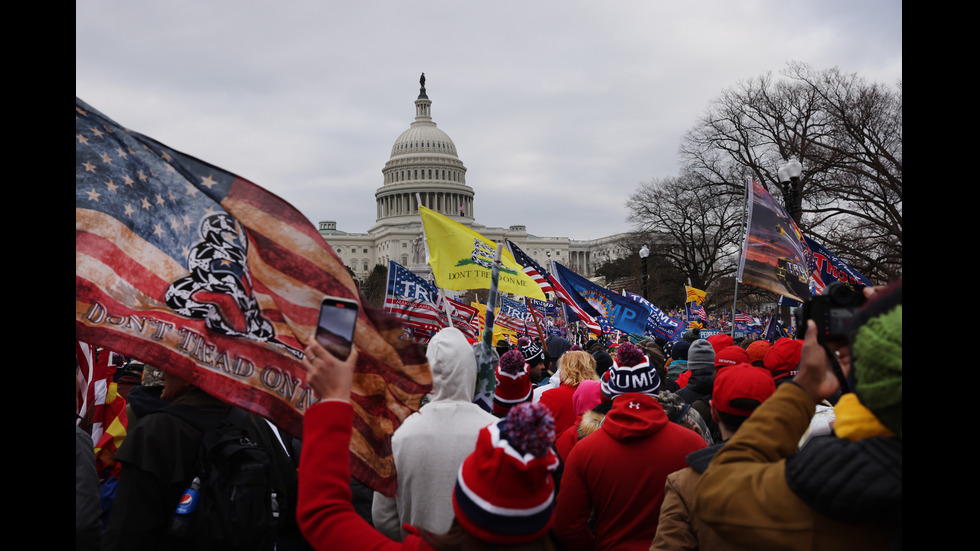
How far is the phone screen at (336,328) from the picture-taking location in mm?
2010

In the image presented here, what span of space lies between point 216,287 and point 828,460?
2.08 meters

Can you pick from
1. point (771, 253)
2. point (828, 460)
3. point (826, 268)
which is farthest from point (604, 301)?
point (828, 460)

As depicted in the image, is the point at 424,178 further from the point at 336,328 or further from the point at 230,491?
the point at 336,328

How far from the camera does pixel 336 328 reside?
6.61ft

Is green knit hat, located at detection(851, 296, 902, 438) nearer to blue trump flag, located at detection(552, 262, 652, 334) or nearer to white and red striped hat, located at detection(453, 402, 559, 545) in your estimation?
white and red striped hat, located at detection(453, 402, 559, 545)

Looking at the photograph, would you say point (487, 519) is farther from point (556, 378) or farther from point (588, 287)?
point (588, 287)

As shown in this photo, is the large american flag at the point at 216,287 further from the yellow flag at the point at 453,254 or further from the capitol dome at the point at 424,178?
the capitol dome at the point at 424,178

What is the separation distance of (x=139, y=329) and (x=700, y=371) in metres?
3.91

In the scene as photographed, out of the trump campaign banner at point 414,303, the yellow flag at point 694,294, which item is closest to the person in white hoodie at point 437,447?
the trump campaign banner at point 414,303

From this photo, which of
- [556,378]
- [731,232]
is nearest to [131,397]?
[556,378]

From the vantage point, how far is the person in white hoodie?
10.1 ft
